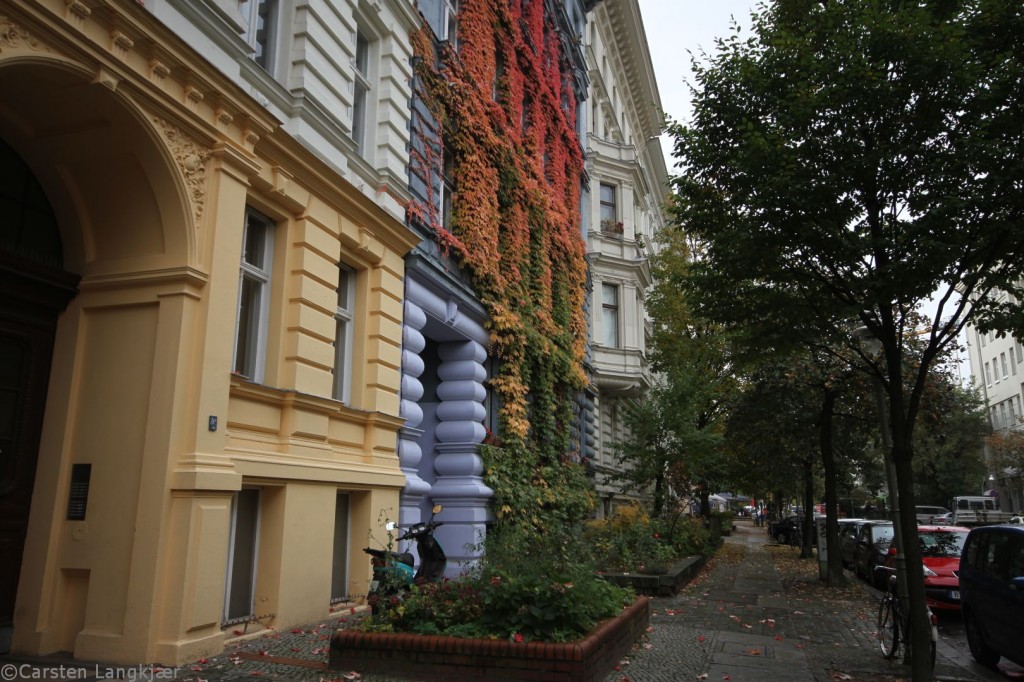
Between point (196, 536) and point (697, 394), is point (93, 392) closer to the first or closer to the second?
point (196, 536)

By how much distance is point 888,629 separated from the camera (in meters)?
9.54

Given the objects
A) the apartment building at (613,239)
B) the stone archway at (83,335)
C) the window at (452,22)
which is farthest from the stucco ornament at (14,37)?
the apartment building at (613,239)

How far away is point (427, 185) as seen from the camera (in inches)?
550

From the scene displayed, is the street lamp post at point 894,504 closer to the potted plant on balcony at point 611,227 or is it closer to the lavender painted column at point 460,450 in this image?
the lavender painted column at point 460,450

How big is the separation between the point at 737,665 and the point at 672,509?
15529mm

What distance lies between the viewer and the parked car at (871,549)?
1881 cm

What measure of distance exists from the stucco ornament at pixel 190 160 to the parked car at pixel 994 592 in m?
9.55

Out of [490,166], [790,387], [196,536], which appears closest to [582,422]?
[790,387]

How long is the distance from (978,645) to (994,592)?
1011 millimetres

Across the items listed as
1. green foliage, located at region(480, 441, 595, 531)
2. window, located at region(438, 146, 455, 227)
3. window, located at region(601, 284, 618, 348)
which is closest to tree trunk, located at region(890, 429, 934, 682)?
green foliage, located at region(480, 441, 595, 531)

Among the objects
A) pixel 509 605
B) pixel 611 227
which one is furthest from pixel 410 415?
pixel 611 227

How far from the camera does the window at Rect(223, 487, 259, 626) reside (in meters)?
8.58

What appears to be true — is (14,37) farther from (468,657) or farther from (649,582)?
(649,582)

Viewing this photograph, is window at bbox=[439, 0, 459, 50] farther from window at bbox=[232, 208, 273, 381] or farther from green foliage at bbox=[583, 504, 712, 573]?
green foliage at bbox=[583, 504, 712, 573]
